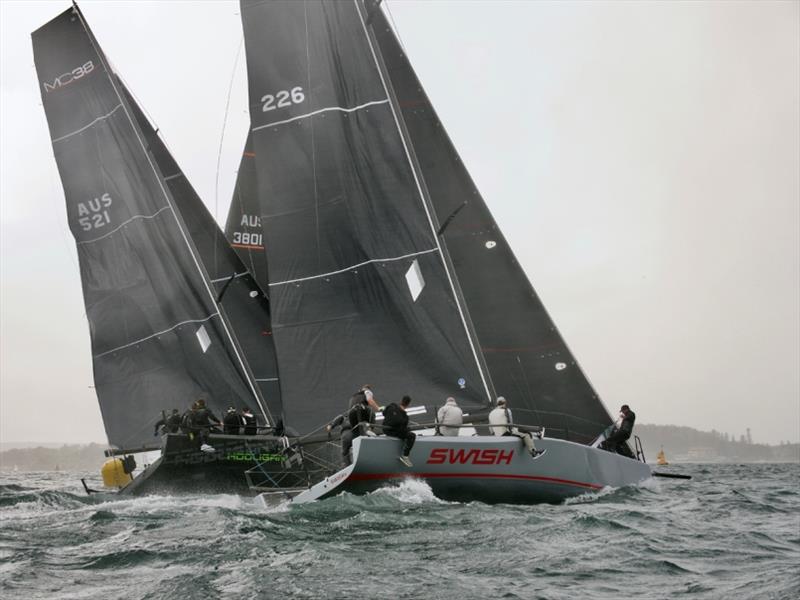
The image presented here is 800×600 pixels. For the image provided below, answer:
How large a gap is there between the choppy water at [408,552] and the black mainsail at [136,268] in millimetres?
7375

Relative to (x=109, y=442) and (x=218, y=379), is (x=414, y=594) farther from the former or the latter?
(x=109, y=442)

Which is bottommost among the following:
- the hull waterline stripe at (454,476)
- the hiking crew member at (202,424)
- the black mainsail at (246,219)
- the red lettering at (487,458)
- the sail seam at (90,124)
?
the hull waterline stripe at (454,476)

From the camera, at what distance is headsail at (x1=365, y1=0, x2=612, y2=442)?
61.3ft

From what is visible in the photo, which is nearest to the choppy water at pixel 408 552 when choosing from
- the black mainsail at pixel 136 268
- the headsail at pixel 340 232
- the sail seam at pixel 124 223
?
the headsail at pixel 340 232

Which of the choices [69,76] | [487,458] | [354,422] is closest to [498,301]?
[354,422]

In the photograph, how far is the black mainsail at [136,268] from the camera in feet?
73.3

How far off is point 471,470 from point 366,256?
5268 mm

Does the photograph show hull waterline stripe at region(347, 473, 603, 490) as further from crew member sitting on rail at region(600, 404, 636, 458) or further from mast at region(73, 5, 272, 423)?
mast at region(73, 5, 272, 423)

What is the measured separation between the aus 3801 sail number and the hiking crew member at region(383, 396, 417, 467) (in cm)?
1345

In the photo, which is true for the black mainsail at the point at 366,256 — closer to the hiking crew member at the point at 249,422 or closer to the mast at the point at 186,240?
the hiking crew member at the point at 249,422

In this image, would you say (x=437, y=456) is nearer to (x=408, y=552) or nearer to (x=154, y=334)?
(x=408, y=552)

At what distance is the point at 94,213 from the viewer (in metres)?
24.2

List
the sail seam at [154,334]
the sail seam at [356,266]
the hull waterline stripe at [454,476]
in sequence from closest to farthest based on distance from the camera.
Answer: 1. the hull waterline stripe at [454,476]
2. the sail seam at [356,266]
3. the sail seam at [154,334]

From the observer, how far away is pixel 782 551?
424 inches
